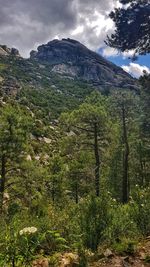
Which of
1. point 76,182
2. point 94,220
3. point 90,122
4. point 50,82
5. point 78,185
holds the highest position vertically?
point 50,82

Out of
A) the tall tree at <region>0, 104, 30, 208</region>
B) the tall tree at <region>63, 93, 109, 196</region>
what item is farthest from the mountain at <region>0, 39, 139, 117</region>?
the tall tree at <region>0, 104, 30, 208</region>

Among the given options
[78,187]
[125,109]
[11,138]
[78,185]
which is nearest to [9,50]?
[78,187]

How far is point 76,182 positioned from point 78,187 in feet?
3.80

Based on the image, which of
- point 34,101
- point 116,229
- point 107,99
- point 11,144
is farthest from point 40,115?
point 116,229

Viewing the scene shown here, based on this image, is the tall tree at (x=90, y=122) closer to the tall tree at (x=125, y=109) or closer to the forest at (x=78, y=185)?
the forest at (x=78, y=185)

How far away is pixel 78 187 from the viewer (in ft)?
108

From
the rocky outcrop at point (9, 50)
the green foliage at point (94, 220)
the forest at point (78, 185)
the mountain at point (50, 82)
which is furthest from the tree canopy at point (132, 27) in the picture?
the rocky outcrop at point (9, 50)

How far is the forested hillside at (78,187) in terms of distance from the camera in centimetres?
647

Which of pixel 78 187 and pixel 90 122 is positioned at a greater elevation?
pixel 90 122

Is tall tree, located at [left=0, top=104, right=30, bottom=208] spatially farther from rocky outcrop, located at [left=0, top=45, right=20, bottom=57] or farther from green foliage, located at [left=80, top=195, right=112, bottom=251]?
rocky outcrop, located at [left=0, top=45, right=20, bottom=57]

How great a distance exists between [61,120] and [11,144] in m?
5.35

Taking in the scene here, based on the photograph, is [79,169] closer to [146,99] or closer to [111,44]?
[146,99]

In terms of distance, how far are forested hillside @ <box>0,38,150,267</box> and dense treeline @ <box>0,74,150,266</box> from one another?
0.01m

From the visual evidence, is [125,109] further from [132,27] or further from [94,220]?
[94,220]
